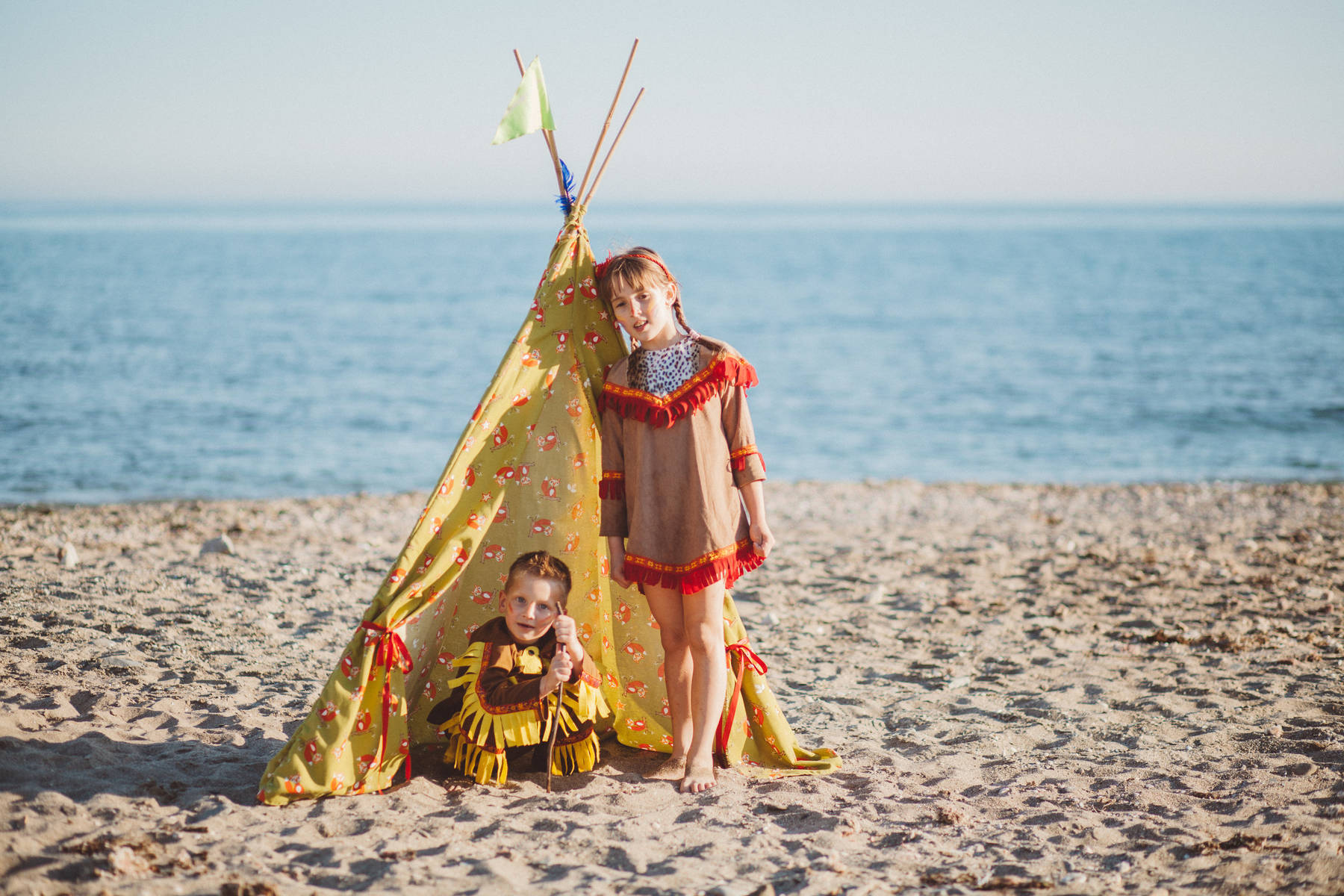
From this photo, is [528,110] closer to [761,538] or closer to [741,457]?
[741,457]

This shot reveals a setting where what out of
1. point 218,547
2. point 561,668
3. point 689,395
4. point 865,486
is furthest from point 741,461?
point 865,486

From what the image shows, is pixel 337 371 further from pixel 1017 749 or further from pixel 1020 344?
pixel 1017 749

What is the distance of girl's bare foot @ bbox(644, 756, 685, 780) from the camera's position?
13.0ft

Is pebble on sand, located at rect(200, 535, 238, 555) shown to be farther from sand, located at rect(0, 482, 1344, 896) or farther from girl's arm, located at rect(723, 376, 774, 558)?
girl's arm, located at rect(723, 376, 774, 558)

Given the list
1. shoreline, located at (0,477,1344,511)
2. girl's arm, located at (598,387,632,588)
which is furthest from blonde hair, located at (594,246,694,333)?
shoreline, located at (0,477,1344,511)

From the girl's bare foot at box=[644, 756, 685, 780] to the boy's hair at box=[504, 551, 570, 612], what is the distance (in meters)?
0.77

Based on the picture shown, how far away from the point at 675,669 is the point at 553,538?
29.4 inches

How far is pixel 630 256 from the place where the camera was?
379 cm

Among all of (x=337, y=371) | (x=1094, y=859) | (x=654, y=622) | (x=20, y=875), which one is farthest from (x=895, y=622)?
(x=337, y=371)

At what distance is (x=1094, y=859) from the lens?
3.31 metres

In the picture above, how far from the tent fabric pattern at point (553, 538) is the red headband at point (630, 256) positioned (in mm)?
51

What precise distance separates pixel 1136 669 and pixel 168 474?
11260 millimetres

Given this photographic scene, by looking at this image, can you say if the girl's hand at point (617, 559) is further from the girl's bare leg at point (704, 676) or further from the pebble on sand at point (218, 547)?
the pebble on sand at point (218, 547)

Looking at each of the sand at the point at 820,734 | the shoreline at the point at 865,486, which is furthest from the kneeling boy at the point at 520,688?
the shoreline at the point at 865,486
